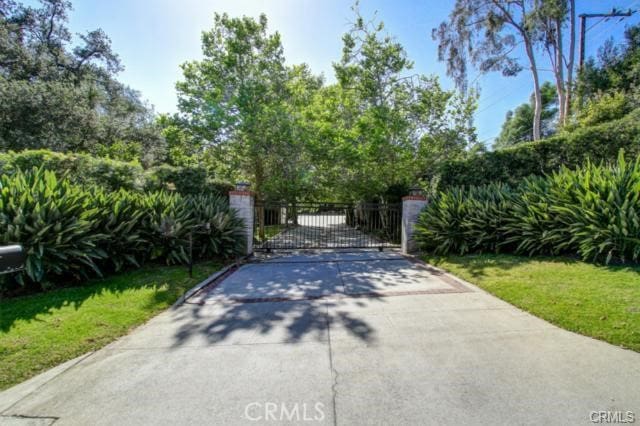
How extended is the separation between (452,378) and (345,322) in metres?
1.35

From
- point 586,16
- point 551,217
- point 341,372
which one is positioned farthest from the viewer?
point 586,16

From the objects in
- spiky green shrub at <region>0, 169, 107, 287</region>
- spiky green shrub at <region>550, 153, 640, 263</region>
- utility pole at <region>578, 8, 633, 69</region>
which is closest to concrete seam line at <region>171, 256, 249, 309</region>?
spiky green shrub at <region>0, 169, 107, 287</region>

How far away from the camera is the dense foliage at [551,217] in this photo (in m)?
4.46

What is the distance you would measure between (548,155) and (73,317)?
402 inches

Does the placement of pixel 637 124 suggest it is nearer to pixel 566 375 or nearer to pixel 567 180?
pixel 567 180

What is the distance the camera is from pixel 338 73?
9.66 m

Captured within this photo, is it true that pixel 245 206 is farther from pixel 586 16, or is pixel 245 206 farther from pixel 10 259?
pixel 586 16

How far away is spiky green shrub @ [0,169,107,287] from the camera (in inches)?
153

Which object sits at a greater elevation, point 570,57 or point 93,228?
point 570,57

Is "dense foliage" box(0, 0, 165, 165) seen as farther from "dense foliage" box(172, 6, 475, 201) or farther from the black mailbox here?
the black mailbox

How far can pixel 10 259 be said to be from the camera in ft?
5.60

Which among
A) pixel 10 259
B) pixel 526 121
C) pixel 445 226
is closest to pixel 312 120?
pixel 445 226

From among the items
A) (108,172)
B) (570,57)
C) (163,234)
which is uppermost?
(570,57)

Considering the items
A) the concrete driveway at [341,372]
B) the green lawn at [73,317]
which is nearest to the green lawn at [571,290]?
the concrete driveway at [341,372]
